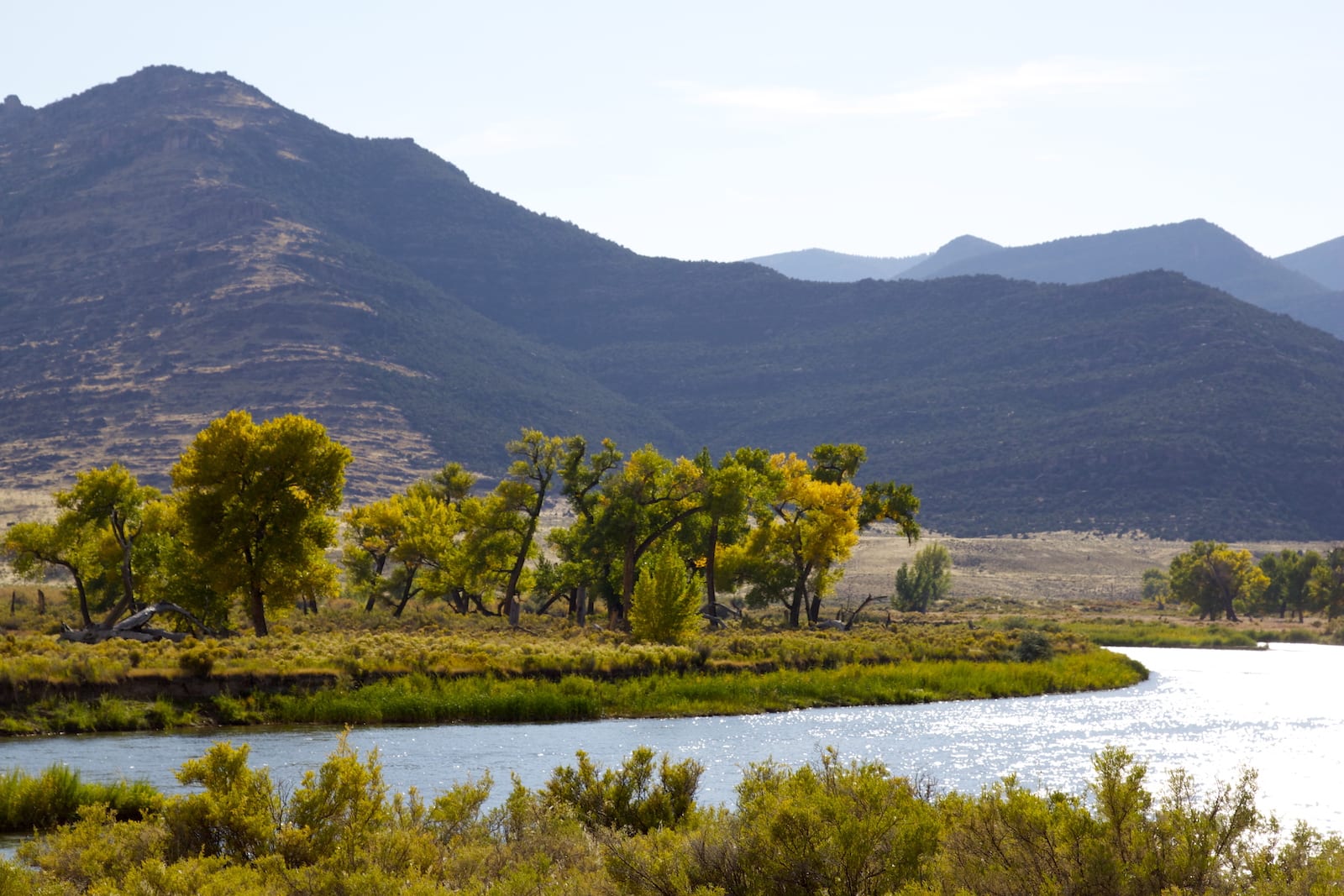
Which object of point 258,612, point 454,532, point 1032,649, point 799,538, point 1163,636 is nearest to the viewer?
point 258,612

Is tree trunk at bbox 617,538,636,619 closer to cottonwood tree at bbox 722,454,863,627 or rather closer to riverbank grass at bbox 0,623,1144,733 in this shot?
riverbank grass at bbox 0,623,1144,733

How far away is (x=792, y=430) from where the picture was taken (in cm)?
19500

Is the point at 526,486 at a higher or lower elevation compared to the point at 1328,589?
higher

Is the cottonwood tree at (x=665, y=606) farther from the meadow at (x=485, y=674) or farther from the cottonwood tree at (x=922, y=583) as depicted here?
the cottonwood tree at (x=922, y=583)

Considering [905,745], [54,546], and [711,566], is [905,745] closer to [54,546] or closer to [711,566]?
[711,566]

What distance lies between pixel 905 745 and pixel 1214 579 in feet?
247

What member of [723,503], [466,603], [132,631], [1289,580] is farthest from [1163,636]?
[132,631]

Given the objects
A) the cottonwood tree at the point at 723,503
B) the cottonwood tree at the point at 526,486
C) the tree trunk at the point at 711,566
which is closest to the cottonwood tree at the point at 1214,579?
the cottonwood tree at the point at 723,503

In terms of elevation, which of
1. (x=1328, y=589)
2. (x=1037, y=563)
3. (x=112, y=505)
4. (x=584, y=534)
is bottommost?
(x=1037, y=563)

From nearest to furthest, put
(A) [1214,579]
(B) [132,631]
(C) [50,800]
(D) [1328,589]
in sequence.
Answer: (C) [50,800] → (B) [132,631] → (A) [1214,579] → (D) [1328,589]

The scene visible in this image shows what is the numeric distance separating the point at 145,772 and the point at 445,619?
38734 millimetres

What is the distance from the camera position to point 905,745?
34.3 metres

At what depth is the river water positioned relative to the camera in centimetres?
2739

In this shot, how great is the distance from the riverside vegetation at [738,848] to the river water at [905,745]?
6677 mm
